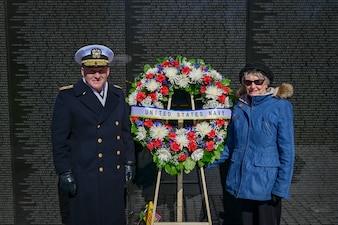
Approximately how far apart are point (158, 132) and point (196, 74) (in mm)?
719

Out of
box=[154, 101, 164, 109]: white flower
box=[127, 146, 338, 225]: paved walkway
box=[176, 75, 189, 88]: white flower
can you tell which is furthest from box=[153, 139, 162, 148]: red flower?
box=[127, 146, 338, 225]: paved walkway

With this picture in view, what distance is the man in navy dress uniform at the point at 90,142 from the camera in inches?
140

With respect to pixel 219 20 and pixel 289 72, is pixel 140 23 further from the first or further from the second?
pixel 289 72

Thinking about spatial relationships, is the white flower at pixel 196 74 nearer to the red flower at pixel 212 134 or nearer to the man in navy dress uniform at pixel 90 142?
the red flower at pixel 212 134

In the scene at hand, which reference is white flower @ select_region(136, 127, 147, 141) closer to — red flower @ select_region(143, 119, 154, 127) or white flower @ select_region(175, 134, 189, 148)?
red flower @ select_region(143, 119, 154, 127)

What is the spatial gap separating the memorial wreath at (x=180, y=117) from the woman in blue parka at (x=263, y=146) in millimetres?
305

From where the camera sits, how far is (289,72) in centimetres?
497

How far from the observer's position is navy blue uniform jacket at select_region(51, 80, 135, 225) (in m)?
3.56

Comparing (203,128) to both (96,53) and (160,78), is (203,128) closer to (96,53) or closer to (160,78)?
(160,78)

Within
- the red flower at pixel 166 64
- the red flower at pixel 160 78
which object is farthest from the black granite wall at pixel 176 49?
the red flower at pixel 160 78

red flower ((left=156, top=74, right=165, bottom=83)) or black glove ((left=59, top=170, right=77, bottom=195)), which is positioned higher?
red flower ((left=156, top=74, right=165, bottom=83))

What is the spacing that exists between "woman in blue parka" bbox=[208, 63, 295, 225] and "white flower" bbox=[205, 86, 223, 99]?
0.32 metres

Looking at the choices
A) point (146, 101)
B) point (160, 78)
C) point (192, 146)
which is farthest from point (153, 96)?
point (192, 146)

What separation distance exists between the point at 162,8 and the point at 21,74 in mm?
2025
